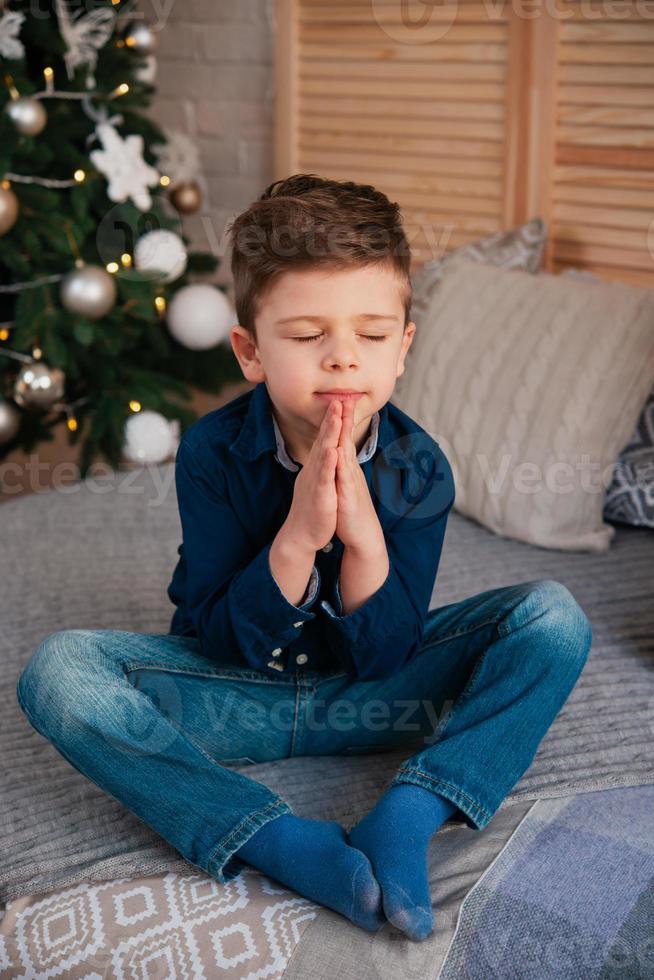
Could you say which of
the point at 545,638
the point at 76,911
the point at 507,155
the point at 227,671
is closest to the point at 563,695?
the point at 545,638

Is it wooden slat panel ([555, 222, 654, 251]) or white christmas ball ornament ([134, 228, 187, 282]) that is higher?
wooden slat panel ([555, 222, 654, 251])

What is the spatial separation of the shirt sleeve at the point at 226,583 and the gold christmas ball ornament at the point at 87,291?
1053mm

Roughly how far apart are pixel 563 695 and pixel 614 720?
0.51 ft

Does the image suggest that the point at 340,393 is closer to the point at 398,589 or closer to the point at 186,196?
the point at 398,589

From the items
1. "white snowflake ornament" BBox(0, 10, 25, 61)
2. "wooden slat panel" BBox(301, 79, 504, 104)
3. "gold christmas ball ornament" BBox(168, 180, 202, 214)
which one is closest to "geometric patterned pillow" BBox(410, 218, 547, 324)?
"wooden slat panel" BBox(301, 79, 504, 104)

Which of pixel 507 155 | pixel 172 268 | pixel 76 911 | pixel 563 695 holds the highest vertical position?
pixel 507 155

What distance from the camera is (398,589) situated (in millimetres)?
1082

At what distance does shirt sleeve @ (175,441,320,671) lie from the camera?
1.05 meters

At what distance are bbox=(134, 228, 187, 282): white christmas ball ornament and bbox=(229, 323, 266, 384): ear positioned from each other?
3.74 ft

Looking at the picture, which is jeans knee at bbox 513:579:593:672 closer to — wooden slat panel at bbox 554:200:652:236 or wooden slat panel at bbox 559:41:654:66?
wooden slat panel at bbox 554:200:652:236

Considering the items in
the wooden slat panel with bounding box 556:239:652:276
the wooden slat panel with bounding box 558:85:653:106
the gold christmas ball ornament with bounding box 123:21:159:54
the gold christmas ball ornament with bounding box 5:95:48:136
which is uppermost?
the gold christmas ball ornament with bounding box 123:21:159:54

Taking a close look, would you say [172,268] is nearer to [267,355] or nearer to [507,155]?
[507,155]

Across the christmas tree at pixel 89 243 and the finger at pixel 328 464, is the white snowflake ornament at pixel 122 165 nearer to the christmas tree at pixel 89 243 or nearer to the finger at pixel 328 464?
the christmas tree at pixel 89 243

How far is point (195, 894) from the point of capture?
0.97 m
